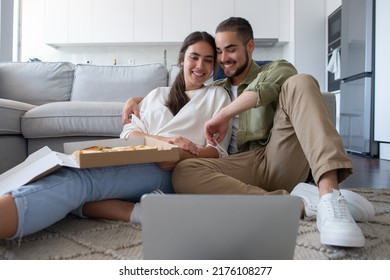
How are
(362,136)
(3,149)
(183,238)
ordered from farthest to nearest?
(362,136) → (3,149) → (183,238)

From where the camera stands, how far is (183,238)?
47 cm

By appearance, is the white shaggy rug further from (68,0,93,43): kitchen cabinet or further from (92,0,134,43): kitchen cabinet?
(68,0,93,43): kitchen cabinet

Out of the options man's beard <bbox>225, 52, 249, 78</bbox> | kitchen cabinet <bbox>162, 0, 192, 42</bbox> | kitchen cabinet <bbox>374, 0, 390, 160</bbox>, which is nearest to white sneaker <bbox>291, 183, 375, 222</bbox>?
man's beard <bbox>225, 52, 249, 78</bbox>

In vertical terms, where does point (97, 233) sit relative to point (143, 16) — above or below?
below

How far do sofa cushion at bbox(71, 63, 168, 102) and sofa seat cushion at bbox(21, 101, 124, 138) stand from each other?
1.57 ft

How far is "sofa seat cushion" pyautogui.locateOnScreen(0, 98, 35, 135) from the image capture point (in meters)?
1.38

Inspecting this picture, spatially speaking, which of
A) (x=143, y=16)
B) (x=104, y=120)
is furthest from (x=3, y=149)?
(x=143, y=16)

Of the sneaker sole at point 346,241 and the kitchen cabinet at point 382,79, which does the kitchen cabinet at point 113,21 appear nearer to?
the kitchen cabinet at point 382,79

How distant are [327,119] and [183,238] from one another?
0.54 meters

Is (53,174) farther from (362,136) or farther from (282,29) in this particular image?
(282,29)

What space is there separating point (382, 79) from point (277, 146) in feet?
7.43

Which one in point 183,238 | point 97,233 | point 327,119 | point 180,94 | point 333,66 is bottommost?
point 97,233

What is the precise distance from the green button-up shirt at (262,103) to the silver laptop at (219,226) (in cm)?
53

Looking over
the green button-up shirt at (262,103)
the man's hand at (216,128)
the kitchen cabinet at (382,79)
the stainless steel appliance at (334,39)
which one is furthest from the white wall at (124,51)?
the man's hand at (216,128)
